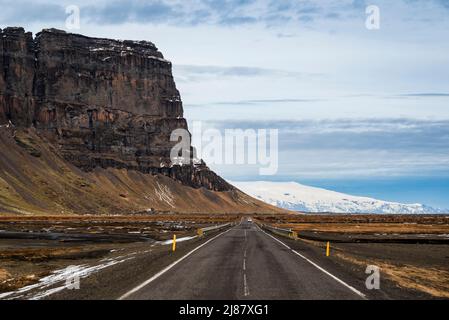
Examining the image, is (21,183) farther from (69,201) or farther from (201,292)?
(201,292)

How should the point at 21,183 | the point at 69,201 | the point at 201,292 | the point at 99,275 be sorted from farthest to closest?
1. the point at 69,201
2. the point at 21,183
3. the point at 99,275
4. the point at 201,292

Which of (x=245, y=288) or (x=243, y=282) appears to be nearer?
(x=245, y=288)

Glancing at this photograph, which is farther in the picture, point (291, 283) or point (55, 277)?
point (55, 277)

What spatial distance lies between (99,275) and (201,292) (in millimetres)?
7904
